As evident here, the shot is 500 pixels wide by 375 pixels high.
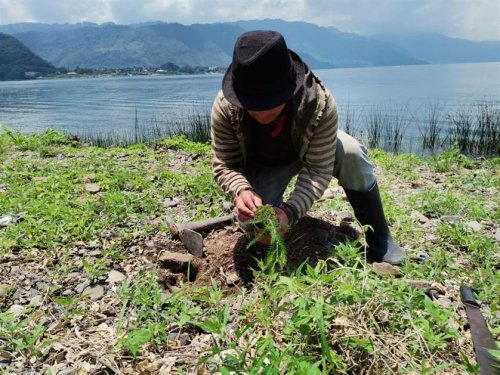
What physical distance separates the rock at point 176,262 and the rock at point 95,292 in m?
0.40

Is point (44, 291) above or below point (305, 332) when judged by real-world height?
below

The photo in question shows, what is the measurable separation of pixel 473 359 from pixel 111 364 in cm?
151

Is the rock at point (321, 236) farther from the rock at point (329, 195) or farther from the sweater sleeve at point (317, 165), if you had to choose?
the rock at point (329, 195)

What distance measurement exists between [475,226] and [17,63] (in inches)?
4780

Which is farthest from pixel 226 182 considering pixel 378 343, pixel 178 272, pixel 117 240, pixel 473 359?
pixel 473 359

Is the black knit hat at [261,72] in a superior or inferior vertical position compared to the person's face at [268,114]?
superior

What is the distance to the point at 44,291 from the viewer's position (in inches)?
101

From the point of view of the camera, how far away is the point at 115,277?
2.73 m

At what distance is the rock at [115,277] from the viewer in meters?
2.70

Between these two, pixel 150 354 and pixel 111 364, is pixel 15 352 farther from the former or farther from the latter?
pixel 150 354

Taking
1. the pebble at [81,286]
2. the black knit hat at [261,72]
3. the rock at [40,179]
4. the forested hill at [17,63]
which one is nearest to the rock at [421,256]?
the black knit hat at [261,72]

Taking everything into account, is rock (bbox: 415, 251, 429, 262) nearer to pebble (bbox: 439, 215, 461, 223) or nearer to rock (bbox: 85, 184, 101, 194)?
pebble (bbox: 439, 215, 461, 223)

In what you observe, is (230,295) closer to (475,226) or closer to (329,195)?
(329,195)

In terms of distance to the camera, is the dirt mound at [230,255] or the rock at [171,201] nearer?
the dirt mound at [230,255]
